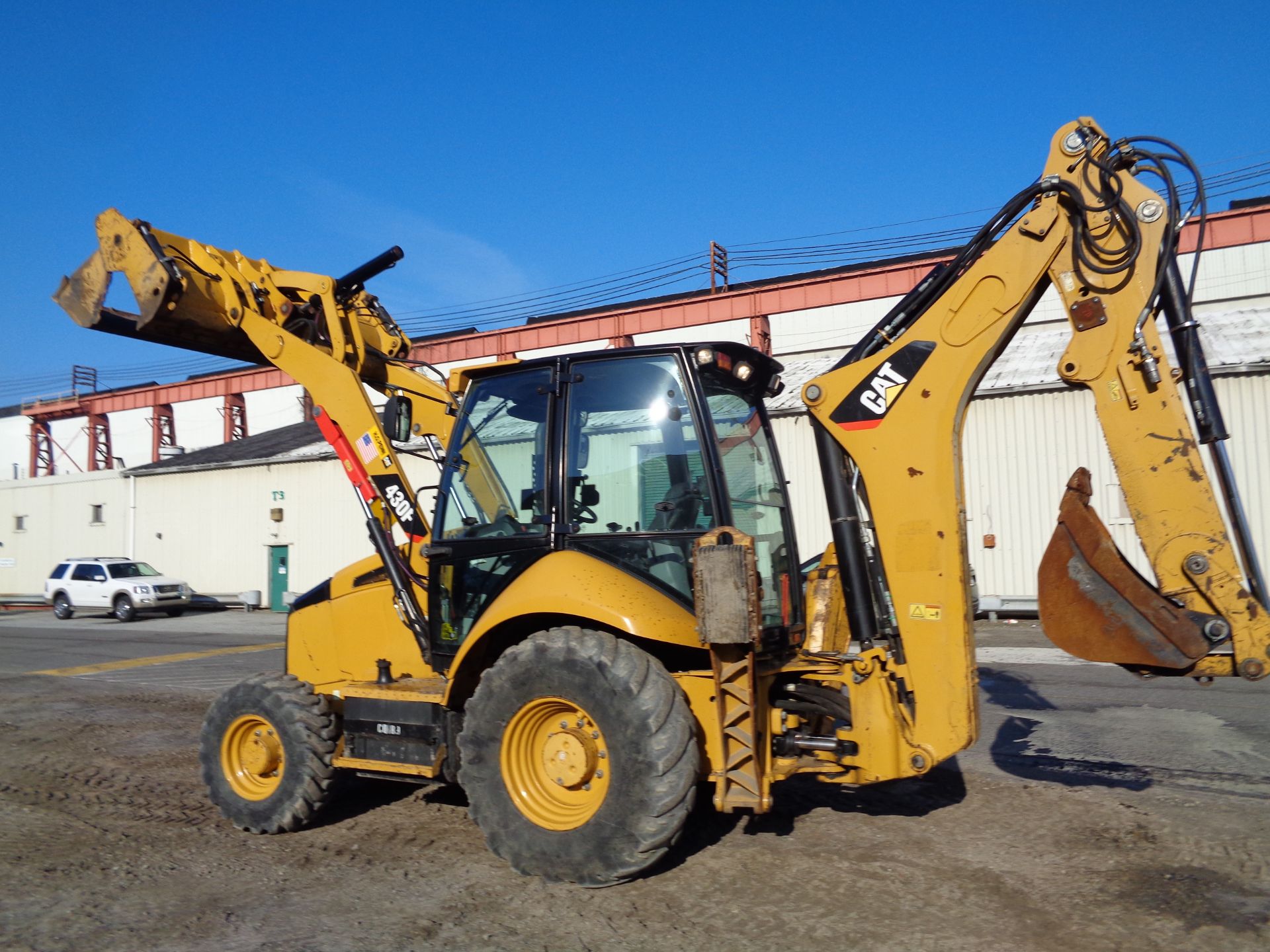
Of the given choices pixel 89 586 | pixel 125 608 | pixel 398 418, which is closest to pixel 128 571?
pixel 89 586

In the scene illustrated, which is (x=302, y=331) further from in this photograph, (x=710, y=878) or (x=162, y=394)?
(x=162, y=394)

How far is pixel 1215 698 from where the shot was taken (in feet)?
31.3

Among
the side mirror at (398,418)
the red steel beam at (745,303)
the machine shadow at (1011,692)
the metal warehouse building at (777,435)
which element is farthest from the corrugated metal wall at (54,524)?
the side mirror at (398,418)

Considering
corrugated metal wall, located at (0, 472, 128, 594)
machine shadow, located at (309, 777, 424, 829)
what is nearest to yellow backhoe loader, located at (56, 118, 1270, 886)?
machine shadow, located at (309, 777, 424, 829)

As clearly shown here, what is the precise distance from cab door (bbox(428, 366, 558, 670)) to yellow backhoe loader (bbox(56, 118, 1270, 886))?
16 millimetres

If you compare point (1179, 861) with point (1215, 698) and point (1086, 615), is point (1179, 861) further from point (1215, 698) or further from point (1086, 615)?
point (1215, 698)

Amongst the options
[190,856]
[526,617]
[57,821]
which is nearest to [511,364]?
[526,617]

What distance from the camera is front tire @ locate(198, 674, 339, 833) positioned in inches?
217

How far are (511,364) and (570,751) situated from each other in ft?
6.74

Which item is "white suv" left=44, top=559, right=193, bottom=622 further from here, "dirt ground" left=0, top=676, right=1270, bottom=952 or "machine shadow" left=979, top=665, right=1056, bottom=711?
"machine shadow" left=979, top=665, right=1056, bottom=711

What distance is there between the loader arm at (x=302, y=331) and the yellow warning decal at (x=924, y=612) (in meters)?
2.83

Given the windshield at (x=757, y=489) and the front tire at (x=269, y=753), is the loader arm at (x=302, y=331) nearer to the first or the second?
the front tire at (x=269, y=753)

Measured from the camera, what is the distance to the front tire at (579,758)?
4328mm

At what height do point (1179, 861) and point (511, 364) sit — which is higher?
point (511, 364)
